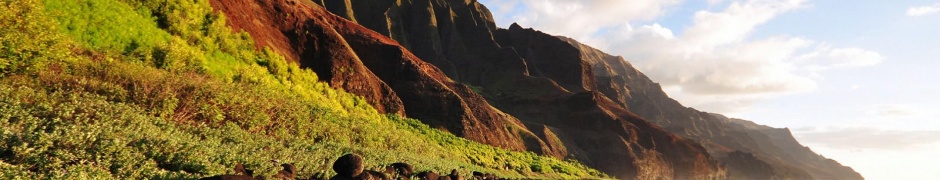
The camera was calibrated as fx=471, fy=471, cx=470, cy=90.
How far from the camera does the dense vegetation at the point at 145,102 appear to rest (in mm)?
8102

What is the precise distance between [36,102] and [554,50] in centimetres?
13706

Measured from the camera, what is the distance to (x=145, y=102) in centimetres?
1410

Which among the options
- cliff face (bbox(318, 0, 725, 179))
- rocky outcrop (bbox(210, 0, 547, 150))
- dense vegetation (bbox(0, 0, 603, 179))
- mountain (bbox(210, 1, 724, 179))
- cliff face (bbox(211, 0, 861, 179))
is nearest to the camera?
dense vegetation (bbox(0, 0, 603, 179))

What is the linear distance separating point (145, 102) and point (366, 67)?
32.9m

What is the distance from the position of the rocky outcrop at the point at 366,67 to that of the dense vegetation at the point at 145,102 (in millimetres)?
7032

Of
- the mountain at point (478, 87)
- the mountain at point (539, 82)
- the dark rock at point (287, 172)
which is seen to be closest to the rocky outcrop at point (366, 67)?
the mountain at point (478, 87)

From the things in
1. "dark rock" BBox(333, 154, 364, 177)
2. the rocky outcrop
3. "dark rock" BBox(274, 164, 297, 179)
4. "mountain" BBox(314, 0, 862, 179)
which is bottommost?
"dark rock" BBox(274, 164, 297, 179)

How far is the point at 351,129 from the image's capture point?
25656 mm

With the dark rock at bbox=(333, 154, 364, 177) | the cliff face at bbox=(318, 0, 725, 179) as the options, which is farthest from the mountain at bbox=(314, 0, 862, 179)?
the dark rock at bbox=(333, 154, 364, 177)

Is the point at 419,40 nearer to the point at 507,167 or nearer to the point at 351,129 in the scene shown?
the point at 507,167

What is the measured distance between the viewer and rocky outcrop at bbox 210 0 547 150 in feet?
122

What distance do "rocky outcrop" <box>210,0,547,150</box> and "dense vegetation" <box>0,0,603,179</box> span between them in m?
7.03

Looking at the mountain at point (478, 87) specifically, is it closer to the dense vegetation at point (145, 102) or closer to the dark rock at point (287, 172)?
the dense vegetation at point (145, 102)

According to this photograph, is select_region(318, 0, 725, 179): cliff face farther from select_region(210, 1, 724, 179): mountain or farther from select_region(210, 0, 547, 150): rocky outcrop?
select_region(210, 0, 547, 150): rocky outcrop
